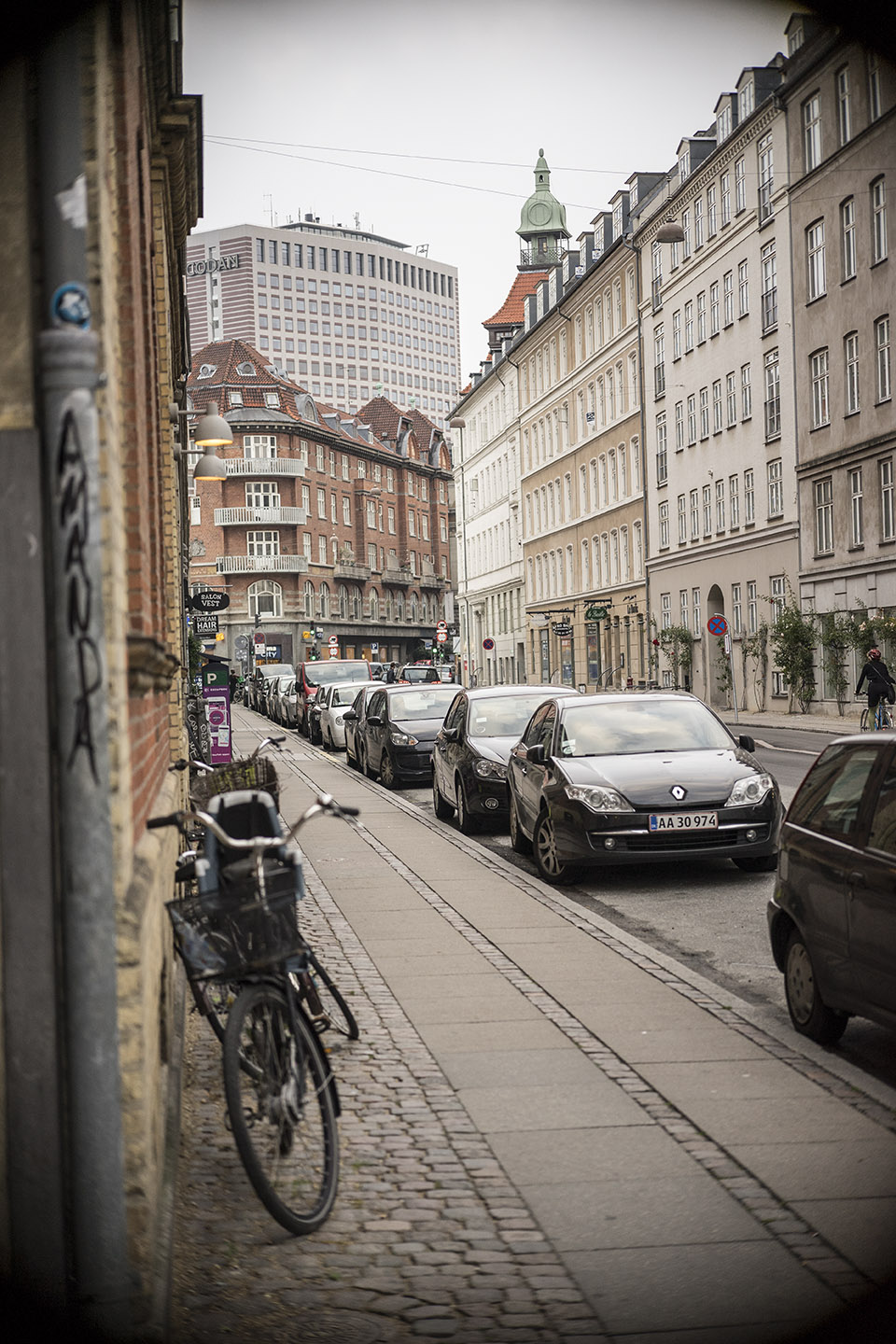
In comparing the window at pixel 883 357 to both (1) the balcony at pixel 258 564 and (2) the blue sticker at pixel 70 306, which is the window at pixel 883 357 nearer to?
(2) the blue sticker at pixel 70 306

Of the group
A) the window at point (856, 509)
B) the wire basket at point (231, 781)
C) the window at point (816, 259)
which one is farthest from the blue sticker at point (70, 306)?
the window at point (816, 259)

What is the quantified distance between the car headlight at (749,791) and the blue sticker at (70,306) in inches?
363

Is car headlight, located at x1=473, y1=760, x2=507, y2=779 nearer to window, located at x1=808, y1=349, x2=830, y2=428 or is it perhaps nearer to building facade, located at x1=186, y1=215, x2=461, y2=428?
window, located at x1=808, y1=349, x2=830, y2=428

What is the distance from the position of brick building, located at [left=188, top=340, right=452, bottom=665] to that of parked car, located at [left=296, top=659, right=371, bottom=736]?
1553 inches

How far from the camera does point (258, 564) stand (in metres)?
96.6

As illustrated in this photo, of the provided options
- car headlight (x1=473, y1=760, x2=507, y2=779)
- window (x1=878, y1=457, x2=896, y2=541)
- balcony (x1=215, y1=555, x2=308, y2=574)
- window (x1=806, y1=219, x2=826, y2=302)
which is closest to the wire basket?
car headlight (x1=473, y1=760, x2=507, y2=779)

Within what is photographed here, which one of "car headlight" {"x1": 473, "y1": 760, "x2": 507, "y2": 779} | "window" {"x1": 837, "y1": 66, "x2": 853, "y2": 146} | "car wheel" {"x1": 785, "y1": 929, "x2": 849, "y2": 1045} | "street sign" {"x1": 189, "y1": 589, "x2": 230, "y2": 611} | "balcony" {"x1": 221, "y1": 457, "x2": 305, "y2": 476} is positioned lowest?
"car wheel" {"x1": 785, "y1": 929, "x2": 849, "y2": 1045}

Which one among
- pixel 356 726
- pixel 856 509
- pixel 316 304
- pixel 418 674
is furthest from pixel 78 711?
pixel 316 304

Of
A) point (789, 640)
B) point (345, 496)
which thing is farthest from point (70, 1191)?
point (345, 496)

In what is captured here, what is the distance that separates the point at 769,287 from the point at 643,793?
116 ft

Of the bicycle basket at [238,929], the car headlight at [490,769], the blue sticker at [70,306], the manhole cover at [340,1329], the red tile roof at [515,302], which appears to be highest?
the red tile roof at [515,302]

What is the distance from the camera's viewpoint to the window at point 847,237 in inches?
1529

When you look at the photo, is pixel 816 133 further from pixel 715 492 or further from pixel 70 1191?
pixel 70 1191

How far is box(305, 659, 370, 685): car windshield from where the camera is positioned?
44156 mm
